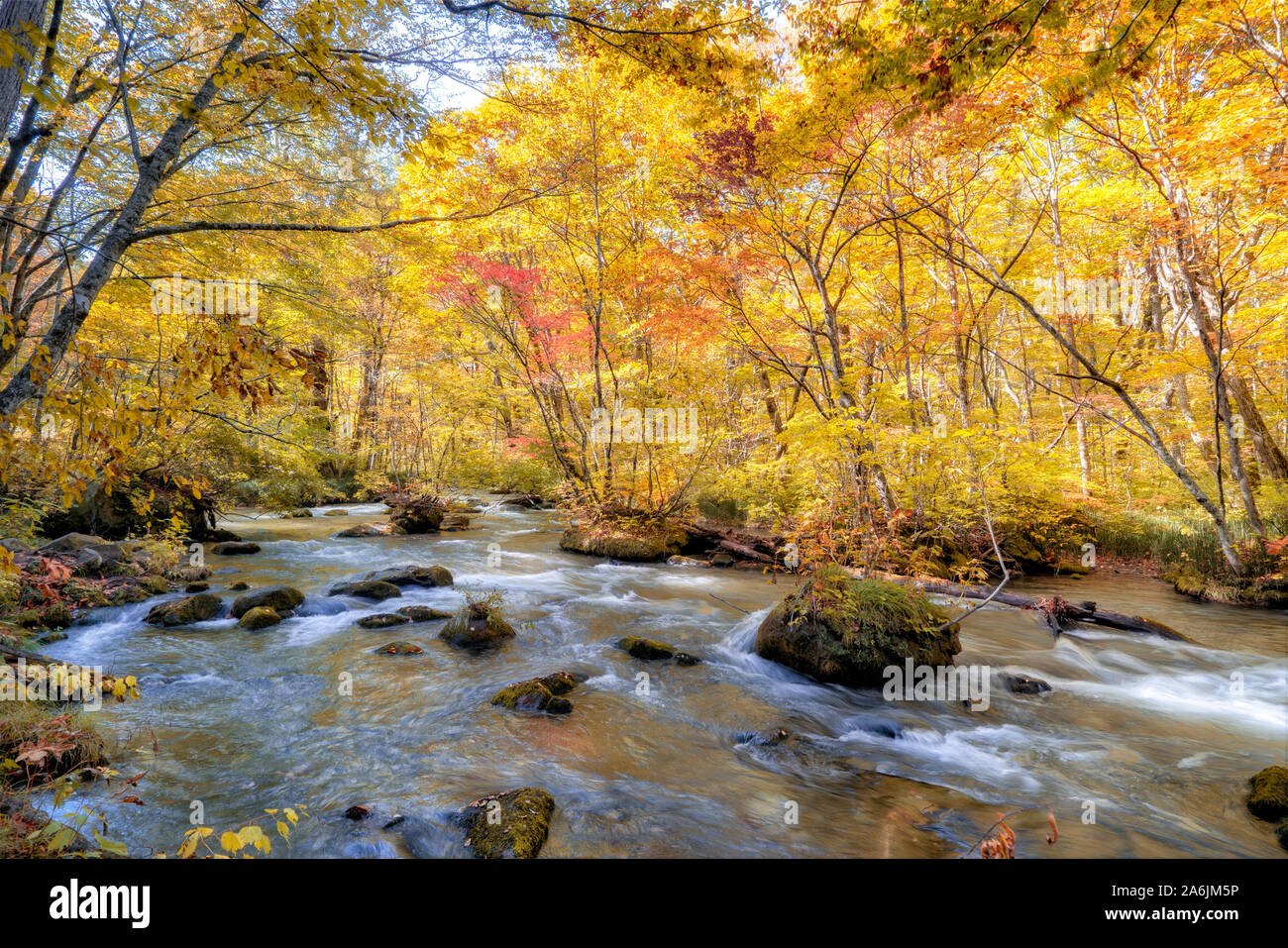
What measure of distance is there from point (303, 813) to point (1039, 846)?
199 inches

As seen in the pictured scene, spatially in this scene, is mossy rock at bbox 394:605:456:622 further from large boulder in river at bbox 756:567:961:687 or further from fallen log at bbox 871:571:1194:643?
fallen log at bbox 871:571:1194:643

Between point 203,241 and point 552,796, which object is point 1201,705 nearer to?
point 552,796

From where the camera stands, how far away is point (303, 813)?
357cm

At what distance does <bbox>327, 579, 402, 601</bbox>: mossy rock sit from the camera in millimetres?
8703

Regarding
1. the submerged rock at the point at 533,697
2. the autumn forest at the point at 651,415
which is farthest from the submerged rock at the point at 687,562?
the submerged rock at the point at 533,697

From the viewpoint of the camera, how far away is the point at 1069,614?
817 centimetres

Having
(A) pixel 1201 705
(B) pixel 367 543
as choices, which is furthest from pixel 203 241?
(A) pixel 1201 705

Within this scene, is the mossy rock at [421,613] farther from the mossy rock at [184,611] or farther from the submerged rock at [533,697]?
the submerged rock at [533,697]

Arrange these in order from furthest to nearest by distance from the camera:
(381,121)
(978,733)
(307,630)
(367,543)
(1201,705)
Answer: (367,543), (307,630), (1201,705), (978,733), (381,121)

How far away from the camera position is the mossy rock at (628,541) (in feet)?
42.8

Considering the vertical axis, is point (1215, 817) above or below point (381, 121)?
below

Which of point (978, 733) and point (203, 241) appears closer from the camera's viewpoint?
point (978, 733)

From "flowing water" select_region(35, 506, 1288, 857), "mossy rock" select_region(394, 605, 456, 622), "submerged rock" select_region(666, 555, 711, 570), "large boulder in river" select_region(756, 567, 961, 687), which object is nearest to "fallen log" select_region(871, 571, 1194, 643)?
"flowing water" select_region(35, 506, 1288, 857)
